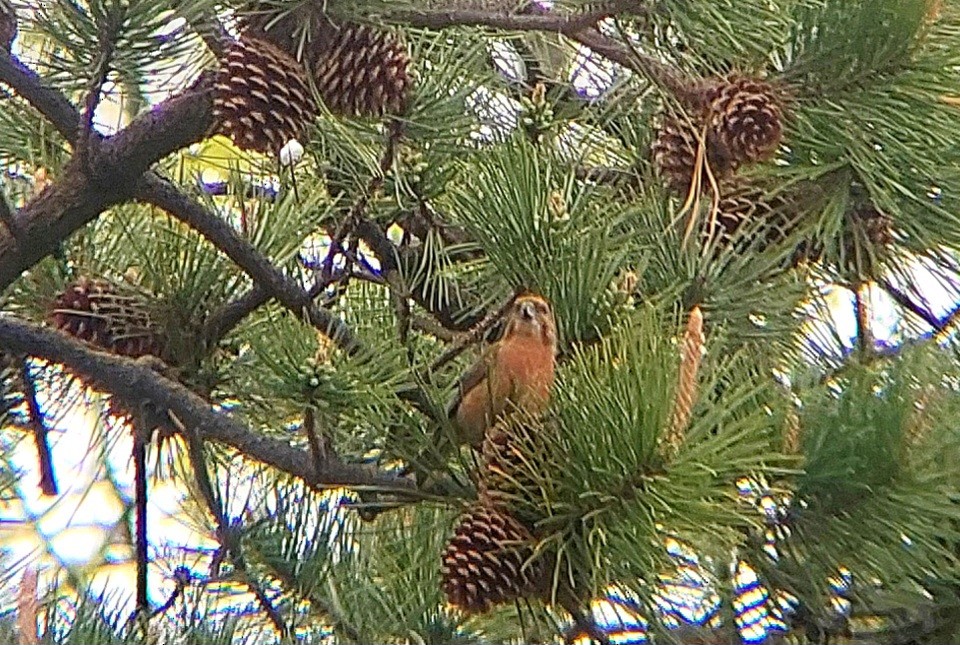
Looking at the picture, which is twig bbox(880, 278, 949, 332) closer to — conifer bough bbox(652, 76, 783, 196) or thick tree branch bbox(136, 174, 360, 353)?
conifer bough bbox(652, 76, 783, 196)

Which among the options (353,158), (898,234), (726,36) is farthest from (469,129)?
(898,234)

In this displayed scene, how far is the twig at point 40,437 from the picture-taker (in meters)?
1.36

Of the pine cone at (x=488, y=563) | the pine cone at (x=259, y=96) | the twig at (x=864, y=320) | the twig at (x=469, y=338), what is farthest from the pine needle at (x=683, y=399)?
the twig at (x=864, y=320)

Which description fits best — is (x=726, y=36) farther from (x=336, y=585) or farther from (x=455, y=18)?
(x=336, y=585)

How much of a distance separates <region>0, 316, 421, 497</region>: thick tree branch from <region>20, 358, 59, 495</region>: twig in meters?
0.10

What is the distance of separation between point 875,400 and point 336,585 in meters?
0.46

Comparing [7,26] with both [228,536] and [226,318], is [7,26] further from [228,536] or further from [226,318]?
[228,536]

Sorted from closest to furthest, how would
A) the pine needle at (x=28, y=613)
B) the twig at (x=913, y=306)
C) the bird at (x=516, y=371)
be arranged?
1. the pine needle at (x=28, y=613)
2. the bird at (x=516, y=371)
3. the twig at (x=913, y=306)

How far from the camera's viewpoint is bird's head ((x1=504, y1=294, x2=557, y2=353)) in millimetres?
1080

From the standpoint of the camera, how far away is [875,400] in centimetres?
110

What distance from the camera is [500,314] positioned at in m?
1.18

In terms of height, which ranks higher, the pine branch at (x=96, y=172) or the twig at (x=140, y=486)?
the pine branch at (x=96, y=172)

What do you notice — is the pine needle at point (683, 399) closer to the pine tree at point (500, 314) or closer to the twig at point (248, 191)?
the pine tree at point (500, 314)

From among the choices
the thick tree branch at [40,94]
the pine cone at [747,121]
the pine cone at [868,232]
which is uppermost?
the thick tree branch at [40,94]
